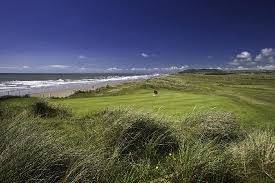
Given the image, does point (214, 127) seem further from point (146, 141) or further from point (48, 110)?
point (48, 110)

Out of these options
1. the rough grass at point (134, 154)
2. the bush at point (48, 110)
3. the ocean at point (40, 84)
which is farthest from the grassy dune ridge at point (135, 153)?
the ocean at point (40, 84)

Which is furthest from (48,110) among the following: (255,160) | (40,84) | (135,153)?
(40,84)

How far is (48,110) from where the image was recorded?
53.6ft

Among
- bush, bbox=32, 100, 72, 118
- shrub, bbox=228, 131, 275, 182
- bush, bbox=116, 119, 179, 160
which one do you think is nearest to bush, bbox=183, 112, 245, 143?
bush, bbox=116, 119, 179, 160

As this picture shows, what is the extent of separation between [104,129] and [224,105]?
479 inches

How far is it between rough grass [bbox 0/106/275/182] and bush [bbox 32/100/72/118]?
4610 mm

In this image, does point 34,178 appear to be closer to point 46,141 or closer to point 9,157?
point 9,157

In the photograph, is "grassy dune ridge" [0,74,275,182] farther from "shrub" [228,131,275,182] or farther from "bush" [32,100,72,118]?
"bush" [32,100,72,118]

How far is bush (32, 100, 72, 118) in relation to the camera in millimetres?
15922

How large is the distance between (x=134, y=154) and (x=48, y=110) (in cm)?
850

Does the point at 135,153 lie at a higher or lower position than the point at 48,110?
lower

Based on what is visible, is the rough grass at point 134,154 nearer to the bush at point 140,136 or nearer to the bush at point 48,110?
the bush at point 140,136

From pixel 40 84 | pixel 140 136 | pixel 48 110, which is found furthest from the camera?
pixel 40 84

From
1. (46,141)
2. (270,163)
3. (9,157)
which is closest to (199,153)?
(270,163)
